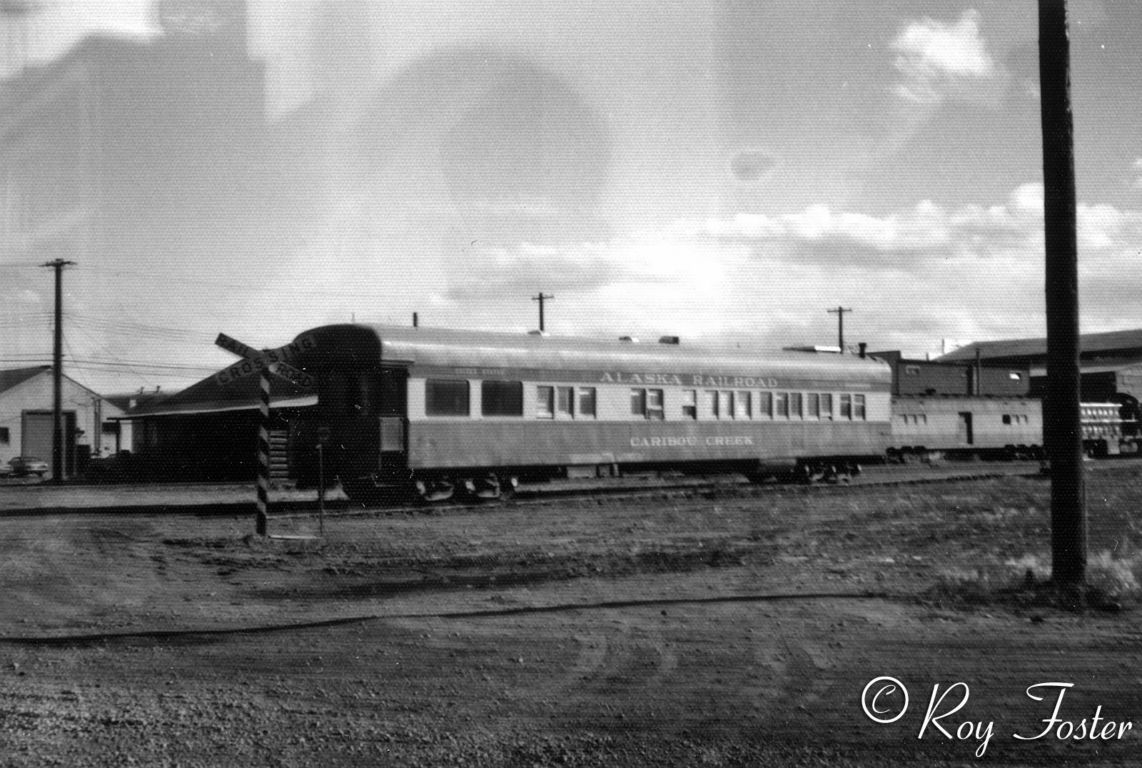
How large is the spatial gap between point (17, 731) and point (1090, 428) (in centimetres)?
4605

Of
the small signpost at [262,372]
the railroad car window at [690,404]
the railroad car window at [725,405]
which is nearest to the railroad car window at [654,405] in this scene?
the railroad car window at [690,404]

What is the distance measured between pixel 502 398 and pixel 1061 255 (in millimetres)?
12043

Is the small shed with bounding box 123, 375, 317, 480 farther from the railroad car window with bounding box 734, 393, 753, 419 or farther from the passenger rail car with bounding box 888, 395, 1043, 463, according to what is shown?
the passenger rail car with bounding box 888, 395, 1043, 463

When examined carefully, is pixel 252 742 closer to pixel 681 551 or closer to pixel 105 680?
pixel 105 680

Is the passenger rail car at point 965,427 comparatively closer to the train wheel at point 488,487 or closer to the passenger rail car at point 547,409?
the passenger rail car at point 547,409

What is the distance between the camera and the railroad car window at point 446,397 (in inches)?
737

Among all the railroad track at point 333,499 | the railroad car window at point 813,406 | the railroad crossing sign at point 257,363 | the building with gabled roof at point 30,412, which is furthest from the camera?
the building with gabled roof at point 30,412

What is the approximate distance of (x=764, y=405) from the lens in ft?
81.1

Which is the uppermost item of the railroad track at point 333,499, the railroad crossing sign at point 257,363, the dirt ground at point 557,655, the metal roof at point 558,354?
the metal roof at point 558,354

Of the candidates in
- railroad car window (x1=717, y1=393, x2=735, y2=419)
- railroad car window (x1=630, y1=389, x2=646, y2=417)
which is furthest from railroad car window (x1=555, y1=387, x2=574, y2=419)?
railroad car window (x1=717, y1=393, x2=735, y2=419)

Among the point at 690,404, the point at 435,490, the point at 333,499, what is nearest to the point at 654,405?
the point at 690,404

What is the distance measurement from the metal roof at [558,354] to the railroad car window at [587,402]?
45 centimetres

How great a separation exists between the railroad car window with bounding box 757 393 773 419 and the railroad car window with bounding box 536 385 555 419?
5.97 m

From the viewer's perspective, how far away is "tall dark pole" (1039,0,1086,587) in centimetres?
912
